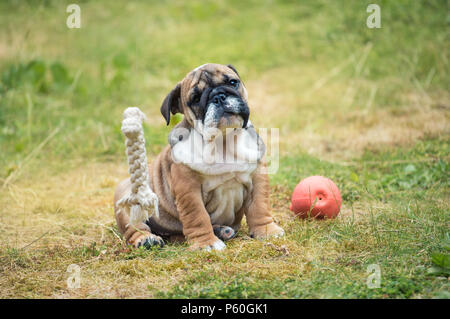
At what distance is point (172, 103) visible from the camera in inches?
168

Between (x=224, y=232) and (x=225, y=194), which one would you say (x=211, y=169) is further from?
(x=224, y=232)

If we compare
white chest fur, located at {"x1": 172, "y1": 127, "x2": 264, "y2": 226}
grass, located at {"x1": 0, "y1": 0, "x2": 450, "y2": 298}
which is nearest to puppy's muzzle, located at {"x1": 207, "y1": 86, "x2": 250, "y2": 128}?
white chest fur, located at {"x1": 172, "y1": 127, "x2": 264, "y2": 226}

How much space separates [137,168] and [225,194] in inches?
30.4

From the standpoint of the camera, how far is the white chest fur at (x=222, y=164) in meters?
3.98

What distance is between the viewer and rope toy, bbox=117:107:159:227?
11.5 ft

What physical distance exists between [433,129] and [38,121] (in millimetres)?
5254

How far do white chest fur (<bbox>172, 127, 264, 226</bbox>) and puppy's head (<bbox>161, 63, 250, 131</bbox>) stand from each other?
6.3 inches

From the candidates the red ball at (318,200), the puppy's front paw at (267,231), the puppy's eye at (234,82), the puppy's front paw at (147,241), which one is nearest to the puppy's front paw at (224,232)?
the puppy's front paw at (267,231)

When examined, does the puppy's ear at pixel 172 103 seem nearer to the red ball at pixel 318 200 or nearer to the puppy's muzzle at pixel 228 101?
the puppy's muzzle at pixel 228 101

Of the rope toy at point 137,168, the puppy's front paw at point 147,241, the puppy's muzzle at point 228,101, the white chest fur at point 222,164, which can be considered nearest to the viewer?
the rope toy at point 137,168

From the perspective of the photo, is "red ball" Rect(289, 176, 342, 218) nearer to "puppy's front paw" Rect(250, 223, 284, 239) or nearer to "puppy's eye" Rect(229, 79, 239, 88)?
"puppy's front paw" Rect(250, 223, 284, 239)

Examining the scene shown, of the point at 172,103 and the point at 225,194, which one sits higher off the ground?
the point at 172,103

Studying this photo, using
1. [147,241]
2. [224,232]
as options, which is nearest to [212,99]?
[224,232]
